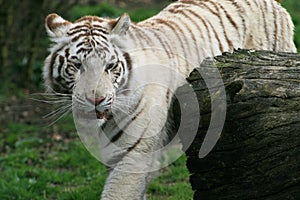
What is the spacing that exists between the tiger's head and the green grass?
1380mm

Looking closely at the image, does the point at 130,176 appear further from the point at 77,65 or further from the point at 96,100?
the point at 77,65

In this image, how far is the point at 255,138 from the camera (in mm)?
3299

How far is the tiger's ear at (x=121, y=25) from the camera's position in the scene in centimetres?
389

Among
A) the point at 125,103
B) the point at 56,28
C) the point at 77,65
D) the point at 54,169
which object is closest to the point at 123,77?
the point at 125,103

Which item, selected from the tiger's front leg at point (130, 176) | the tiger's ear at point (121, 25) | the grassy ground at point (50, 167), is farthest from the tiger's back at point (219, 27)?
the grassy ground at point (50, 167)

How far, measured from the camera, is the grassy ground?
5.22 meters

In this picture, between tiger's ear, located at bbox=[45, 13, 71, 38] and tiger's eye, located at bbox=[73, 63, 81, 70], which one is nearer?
tiger's eye, located at bbox=[73, 63, 81, 70]

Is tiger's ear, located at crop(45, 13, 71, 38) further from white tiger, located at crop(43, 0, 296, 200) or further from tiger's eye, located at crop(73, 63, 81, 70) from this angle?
tiger's eye, located at crop(73, 63, 81, 70)

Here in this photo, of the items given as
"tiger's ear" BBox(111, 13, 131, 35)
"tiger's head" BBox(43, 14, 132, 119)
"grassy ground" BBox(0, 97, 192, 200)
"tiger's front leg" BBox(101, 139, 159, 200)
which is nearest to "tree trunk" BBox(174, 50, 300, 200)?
"tiger's front leg" BBox(101, 139, 159, 200)

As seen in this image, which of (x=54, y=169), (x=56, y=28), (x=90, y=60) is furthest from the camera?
(x=54, y=169)

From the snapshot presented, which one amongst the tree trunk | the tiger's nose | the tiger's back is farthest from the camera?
the tiger's back

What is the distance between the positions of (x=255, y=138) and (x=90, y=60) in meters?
1.15

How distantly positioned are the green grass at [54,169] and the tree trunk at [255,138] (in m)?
1.49

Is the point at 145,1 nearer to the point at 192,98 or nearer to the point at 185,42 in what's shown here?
the point at 185,42
